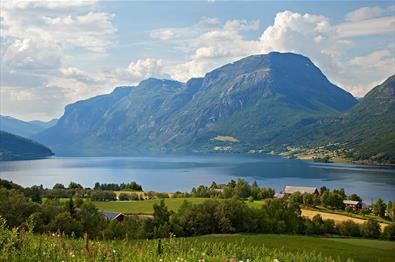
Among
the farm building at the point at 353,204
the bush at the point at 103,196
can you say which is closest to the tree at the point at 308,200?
the farm building at the point at 353,204

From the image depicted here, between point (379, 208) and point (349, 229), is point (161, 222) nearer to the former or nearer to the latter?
point (349, 229)

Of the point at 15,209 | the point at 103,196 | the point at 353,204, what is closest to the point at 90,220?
the point at 15,209

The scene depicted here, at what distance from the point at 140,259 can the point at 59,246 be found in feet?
9.74

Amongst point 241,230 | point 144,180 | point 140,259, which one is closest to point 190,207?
point 241,230

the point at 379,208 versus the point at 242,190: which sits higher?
the point at 242,190

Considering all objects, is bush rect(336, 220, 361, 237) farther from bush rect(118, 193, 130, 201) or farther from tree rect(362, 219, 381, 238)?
bush rect(118, 193, 130, 201)

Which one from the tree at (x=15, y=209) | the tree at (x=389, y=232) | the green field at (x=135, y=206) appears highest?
the tree at (x=15, y=209)

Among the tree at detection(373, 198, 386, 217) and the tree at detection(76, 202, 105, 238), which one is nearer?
the tree at detection(76, 202, 105, 238)

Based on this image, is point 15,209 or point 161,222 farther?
point 161,222

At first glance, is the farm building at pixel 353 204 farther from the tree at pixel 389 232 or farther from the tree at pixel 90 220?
the tree at pixel 90 220

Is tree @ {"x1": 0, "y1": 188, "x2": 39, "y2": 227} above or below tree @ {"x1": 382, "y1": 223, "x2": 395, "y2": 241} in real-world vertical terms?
above

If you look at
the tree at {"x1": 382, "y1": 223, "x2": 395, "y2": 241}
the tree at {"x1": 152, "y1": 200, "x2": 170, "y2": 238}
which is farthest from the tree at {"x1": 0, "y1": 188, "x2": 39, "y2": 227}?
the tree at {"x1": 382, "y1": 223, "x2": 395, "y2": 241}

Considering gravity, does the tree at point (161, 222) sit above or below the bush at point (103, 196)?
above

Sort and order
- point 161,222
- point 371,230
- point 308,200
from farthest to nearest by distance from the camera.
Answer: point 308,200 < point 371,230 < point 161,222
